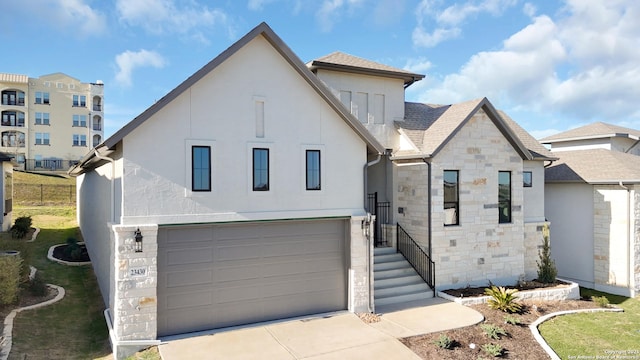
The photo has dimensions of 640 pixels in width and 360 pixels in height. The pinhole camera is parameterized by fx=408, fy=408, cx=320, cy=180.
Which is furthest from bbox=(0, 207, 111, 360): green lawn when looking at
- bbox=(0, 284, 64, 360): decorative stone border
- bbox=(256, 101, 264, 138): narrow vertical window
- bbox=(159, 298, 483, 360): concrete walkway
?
bbox=(256, 101, 264, 138): narrow vertical window

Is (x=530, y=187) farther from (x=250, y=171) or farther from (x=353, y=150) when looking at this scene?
(x=250, y=171)

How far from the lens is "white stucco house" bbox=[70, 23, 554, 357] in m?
9.25

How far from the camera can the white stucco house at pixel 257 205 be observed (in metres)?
9.25

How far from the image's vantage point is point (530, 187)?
56.4 ft

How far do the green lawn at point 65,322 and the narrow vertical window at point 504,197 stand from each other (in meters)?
13.6

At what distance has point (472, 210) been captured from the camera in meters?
14.7

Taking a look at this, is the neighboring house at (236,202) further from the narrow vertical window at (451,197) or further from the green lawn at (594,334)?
the green lawn at (594,334)

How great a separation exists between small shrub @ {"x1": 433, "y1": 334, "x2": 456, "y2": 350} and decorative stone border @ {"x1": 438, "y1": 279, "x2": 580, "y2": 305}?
3.37 m

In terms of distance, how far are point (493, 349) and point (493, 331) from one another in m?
1.12

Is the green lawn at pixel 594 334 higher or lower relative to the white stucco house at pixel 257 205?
lower

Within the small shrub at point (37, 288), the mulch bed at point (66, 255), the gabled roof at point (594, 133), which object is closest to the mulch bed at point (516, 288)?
the small shrub at point (37, 288)

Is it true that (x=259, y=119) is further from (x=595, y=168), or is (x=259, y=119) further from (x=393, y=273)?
(x=595, y=168)

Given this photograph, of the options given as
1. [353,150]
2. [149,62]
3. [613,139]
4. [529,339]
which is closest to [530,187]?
[529,339]

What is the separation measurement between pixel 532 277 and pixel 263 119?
13.0 metres
